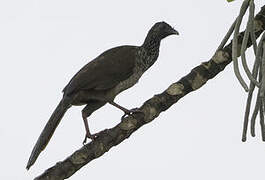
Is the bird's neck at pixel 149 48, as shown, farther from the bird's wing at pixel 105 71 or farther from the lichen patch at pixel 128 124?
Result: the lichen patch at pixel 128 124

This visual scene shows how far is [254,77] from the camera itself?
156 cm

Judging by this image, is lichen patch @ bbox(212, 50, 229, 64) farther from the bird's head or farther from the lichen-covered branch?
the bird's head

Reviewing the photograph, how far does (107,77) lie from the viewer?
2.21m

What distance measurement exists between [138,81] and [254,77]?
948 millimetres

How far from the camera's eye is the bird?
6.93 feet

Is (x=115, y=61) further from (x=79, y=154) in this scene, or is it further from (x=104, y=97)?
(x=79, y=154)

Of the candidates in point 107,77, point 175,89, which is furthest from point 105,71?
point 175,89

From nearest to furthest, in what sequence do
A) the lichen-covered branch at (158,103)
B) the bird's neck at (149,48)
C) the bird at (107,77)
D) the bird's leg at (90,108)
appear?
the lichen-covered branch at (158,103) → the bird at (107,77) → the bird's leg at (90,108) → the bird's neck at (149,48)

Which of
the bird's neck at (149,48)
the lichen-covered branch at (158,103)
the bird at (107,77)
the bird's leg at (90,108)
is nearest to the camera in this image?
the lichen-covered branch at (158,103)

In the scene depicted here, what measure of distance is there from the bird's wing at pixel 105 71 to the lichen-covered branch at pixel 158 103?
36 cm

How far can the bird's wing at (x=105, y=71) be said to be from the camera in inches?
83.8

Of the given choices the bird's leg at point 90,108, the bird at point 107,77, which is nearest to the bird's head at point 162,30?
the bird at point 107,77

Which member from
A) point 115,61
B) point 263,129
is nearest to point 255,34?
point 263,129

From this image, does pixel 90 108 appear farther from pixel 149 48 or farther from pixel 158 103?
pixel 158 103
